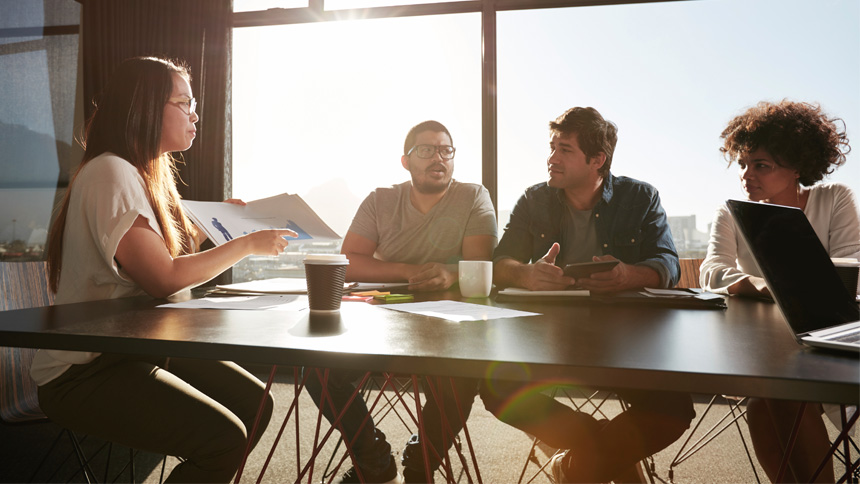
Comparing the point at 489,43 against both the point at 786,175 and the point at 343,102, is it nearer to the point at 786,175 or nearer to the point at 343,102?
A: the point at 343,102

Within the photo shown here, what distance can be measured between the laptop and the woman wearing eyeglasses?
1.02m

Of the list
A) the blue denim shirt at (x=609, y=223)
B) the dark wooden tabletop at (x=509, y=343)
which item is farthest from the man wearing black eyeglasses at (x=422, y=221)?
the dark wooden tabletop at (x=509, y=343)

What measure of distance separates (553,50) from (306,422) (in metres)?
2.69

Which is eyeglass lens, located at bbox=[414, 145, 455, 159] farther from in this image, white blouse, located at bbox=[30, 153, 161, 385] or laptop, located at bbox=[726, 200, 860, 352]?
laptop, located at bbox=[726, 200, 860, 352]

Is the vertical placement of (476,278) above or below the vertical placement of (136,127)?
below

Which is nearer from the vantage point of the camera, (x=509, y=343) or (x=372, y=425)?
(x=509, y=343)

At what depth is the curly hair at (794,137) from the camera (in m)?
1.84

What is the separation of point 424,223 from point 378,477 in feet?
3.49

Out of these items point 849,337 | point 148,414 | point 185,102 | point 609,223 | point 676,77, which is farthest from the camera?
point 676,77

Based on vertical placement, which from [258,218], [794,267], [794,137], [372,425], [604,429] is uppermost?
[794,137]

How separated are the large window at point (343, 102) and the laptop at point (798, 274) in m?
2.42

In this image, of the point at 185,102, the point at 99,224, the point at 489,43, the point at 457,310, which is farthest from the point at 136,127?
the point at 489,43

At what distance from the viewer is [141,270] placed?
115 centimetres

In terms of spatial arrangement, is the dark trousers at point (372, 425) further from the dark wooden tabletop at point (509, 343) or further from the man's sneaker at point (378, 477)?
the dark wooden tabletop at point (509, 343)
